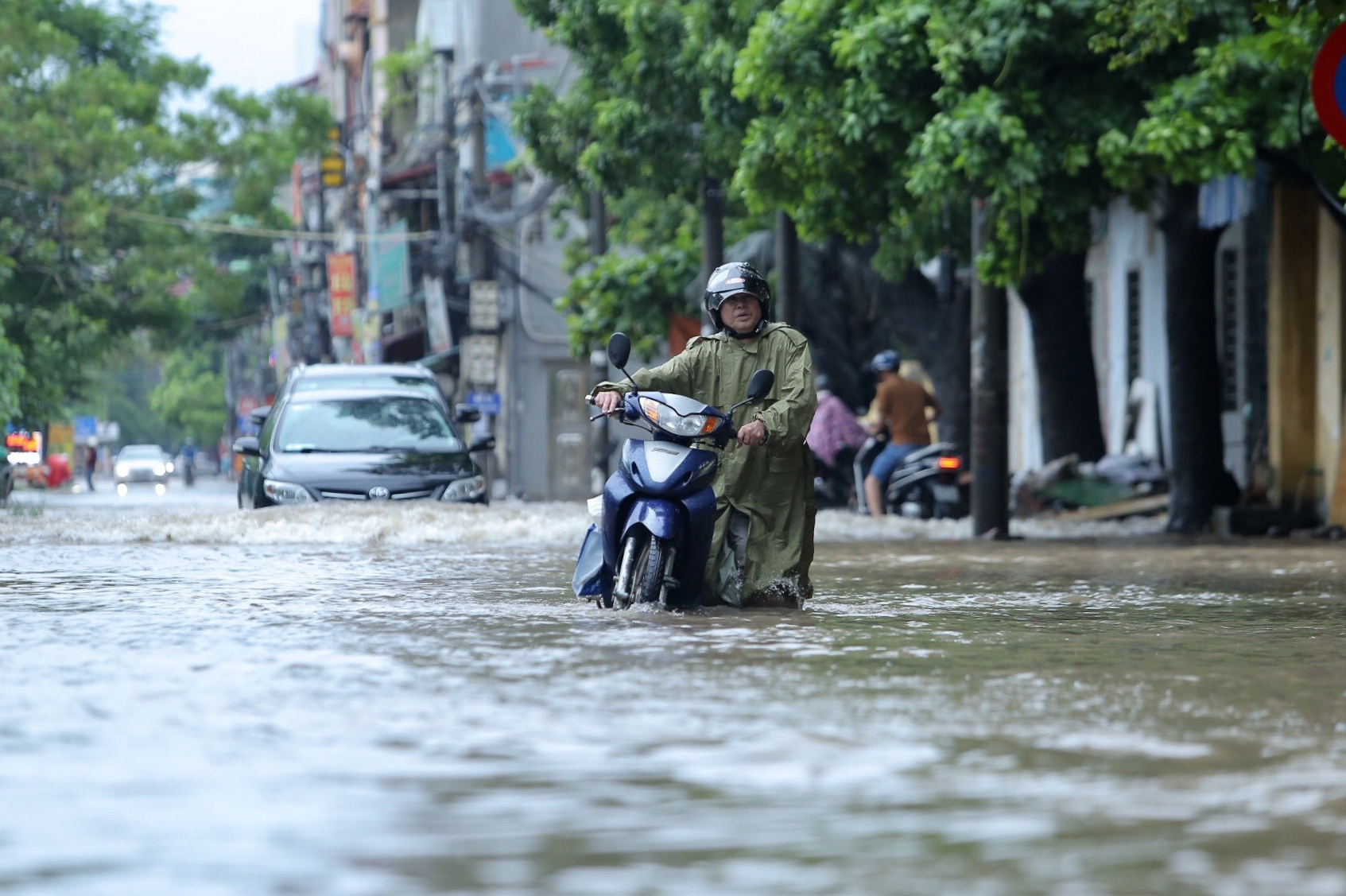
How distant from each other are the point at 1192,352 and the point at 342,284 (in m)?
48.7

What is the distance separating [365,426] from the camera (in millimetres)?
18891

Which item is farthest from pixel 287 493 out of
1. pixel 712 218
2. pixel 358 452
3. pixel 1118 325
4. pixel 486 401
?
pixel 486 401

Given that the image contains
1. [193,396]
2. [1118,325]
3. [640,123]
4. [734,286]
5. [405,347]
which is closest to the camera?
[734,286]

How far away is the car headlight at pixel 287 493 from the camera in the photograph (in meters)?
17.5

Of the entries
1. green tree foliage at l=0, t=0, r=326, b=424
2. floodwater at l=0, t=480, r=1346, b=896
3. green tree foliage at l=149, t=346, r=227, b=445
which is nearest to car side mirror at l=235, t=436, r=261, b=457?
floodwater at l=0, t=480, r=1346, b=896

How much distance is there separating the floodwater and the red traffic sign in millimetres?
2194

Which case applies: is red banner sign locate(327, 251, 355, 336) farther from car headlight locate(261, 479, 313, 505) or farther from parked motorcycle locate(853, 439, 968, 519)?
car headlight locate(261, 479, 313, 505)

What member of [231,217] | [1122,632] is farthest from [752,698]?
[231,217]

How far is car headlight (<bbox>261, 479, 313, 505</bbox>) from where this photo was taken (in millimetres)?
17516

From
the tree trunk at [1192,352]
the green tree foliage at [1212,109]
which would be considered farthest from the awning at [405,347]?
the green tree foliage at [1212,109]

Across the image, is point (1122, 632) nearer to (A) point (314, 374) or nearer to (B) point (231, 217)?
(A) point (314, 374)

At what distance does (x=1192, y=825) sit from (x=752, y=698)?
2.18 m

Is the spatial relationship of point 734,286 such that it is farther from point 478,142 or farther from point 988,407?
point 478,142

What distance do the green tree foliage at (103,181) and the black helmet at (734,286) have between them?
28.5 m
